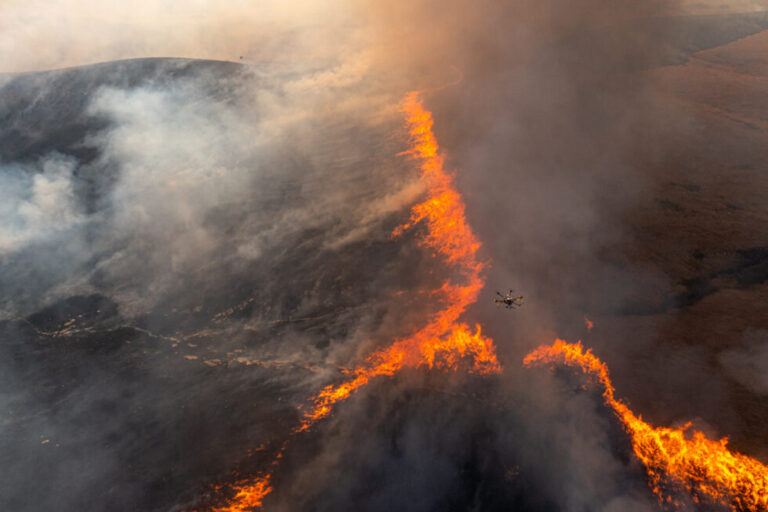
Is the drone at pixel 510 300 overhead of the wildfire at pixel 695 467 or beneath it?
overhead

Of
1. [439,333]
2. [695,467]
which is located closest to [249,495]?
[439,333]

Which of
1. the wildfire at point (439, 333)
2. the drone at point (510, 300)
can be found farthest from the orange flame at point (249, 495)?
the drone at point (510, 300)

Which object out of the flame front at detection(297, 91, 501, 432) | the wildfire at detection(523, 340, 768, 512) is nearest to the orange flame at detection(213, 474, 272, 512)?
the flame front at detection(297, 91, 501, 432)

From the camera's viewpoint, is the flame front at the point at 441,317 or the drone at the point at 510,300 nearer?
the flame front at the point at 441,317

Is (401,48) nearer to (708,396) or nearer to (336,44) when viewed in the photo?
(336,44)

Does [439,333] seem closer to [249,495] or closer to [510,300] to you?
[510,300]

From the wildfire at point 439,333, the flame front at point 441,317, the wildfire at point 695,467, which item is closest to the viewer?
the wildfire at point 695,467

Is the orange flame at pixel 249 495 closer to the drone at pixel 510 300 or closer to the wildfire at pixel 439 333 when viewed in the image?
the wildfire at pixel 439 333
